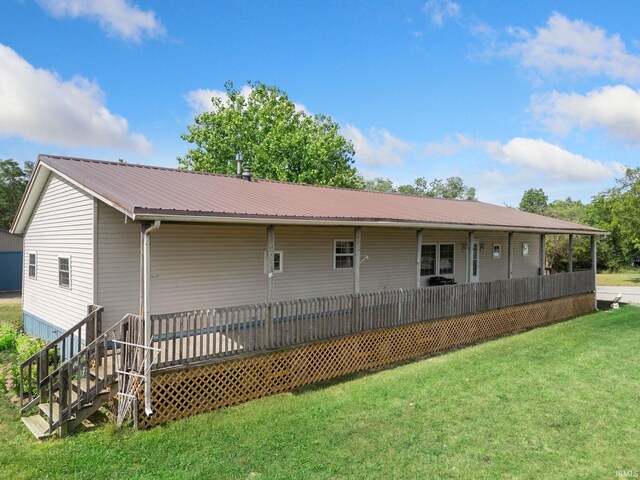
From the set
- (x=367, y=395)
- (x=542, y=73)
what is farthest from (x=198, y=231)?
(x=542, y=73)

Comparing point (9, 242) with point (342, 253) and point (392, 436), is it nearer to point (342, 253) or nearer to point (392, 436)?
point (342, 253)

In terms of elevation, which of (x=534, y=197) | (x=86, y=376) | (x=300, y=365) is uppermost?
(x=534, y=197)

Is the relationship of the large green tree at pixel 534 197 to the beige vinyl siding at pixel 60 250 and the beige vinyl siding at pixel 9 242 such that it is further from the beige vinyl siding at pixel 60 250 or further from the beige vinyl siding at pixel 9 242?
the beige vinyl siding at pixel 60 250

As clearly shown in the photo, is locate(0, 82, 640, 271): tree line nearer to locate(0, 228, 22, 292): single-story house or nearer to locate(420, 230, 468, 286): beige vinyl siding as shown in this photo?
locate(0, 228, 22, 292): single-story house

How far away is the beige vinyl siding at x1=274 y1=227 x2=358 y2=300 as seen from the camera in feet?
36.0

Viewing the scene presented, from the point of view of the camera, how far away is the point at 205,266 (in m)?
9.62

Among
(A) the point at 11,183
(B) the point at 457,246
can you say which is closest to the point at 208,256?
(B) the point at 457,246

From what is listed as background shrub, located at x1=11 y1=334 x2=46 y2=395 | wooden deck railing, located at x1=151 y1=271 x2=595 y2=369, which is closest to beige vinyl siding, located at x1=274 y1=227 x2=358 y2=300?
wooden deck railing, located at x1=151 y1=271 x2=595 y2=369

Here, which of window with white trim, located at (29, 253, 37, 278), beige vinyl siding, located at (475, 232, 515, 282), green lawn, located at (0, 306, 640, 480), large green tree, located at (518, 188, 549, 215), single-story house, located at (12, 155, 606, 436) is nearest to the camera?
green lawn, located at (0, 306, 640, 480)

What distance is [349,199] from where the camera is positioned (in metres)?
13.4

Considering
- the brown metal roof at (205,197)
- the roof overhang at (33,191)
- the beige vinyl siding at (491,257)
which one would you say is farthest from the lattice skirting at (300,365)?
the roof overhang at (33,191)

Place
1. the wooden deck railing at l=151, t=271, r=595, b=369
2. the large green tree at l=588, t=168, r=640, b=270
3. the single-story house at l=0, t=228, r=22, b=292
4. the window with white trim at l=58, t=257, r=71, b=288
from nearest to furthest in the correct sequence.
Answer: the wooden deck railing at l=151, t=271, r=595, b=369 < the window with white trim at l=58, t=257, r=71, b=288 < the single-story house at l=0, t=228, r=22, b=292 < the large green tree at l=588, t=168, r=640, b=270

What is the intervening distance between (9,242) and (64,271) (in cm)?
1723

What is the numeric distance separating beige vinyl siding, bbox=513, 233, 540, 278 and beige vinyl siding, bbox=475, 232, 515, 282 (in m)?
0.77
